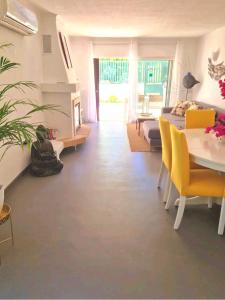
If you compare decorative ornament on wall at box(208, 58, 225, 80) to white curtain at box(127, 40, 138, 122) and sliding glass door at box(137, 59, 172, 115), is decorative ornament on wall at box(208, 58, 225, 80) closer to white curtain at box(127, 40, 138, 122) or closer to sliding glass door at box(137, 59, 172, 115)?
sliding glass door at box(137, 59, 172, 115)

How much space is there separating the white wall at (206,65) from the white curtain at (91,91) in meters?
2.97

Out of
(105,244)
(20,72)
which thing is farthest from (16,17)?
(105,244)

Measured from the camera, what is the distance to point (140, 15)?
14.0 ft

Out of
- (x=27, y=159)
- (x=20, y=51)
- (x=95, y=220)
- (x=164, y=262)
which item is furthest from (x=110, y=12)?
(x=164, y=262)

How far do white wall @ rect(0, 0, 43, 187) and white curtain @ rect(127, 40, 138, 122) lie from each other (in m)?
3.35

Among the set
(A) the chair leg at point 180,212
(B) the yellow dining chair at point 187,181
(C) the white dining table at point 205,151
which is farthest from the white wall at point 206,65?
(A) the chair leg at point 180,212

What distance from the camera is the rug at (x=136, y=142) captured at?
4848 millimetres

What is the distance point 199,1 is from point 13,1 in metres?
2.45

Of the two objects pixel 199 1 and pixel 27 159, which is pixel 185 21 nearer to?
pixel 199 1

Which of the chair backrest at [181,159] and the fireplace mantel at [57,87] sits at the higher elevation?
the fireplace mantel at [57,87]

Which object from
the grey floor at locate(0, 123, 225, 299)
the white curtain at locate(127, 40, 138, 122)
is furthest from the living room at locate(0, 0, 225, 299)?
the white curtain at locate(127, 40, 138, 122)

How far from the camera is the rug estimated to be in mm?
4848

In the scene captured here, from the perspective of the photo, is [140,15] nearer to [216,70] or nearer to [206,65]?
[216,70]

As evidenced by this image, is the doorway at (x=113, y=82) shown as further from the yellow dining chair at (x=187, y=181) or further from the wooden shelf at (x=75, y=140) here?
the yellow dining chair at (x=187, y=181)
